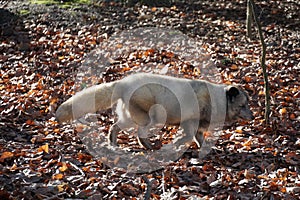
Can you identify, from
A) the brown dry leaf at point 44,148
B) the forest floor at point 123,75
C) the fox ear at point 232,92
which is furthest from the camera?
the fox ear at point 232,92

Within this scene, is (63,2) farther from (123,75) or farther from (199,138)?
(199,138)

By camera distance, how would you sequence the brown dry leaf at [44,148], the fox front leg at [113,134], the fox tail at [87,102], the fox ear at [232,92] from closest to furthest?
the brown dry leaf at [44,148] → the fox tail at [87,102] → the fox front leg at [113,134] → the fox ear at [232,92]

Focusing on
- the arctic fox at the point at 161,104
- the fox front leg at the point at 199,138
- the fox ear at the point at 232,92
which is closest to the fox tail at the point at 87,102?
the arctic fox at the point at 161,104

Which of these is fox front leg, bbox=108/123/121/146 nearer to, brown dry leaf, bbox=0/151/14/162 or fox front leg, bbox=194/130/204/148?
fox front leg, bbox=194/130/204/148

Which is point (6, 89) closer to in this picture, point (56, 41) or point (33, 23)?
point (56, 41)

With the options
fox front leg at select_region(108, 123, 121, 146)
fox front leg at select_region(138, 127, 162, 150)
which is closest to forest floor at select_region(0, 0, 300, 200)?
fox front leg at select_region(138, 127, 162, 150)

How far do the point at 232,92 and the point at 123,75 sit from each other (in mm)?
3216

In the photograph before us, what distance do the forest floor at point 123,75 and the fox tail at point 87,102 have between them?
513mm

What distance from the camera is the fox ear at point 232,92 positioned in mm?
7118

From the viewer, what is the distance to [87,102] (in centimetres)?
664

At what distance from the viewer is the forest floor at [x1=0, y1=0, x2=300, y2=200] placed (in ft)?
18.4

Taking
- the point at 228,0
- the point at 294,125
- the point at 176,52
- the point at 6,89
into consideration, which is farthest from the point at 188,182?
the point at 228,0

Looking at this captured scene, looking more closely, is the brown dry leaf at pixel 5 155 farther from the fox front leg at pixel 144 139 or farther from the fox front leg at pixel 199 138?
the fox front leg at pixel 199 138

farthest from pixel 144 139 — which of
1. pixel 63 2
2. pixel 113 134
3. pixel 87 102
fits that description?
pixel 63 2
